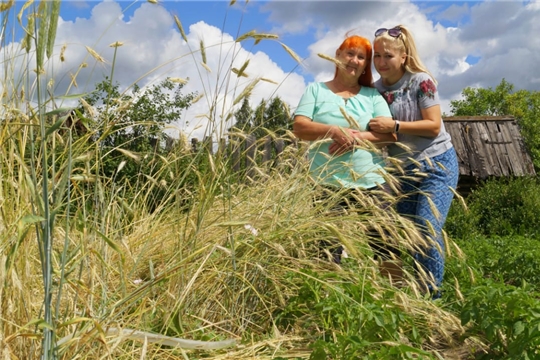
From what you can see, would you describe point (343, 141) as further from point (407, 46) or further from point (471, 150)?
point (471, 150)

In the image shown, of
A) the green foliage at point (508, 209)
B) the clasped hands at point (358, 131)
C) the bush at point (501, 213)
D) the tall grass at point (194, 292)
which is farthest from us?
the green foliage at point (508, 209)

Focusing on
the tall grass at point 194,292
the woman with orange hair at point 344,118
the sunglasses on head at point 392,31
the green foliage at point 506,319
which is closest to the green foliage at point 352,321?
the tall grass at point 194,292

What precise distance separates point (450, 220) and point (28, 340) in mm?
6350

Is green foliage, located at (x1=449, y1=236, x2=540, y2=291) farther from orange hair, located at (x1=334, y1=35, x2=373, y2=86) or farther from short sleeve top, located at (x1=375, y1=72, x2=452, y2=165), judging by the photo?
orange hair, located at (x1=334, y1=35, x2=373, y2=86)

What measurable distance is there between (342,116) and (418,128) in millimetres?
429

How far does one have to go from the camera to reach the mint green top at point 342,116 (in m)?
3.37

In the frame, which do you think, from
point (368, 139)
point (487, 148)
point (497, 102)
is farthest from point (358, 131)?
point (497, 102)

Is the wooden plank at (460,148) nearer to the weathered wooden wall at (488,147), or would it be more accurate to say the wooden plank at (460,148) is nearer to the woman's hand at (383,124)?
the weathered wooden wall at (488,147)

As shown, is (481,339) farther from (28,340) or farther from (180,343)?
(28,340)

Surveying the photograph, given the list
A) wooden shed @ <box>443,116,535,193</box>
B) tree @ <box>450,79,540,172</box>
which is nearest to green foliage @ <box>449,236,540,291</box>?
wooden shed @ <box>443,116,535,193</box>

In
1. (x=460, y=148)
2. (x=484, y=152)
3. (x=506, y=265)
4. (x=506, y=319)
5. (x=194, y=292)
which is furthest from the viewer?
(x=460, y=148)

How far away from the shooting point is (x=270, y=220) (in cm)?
305

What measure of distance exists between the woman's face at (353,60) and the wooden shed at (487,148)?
776cm

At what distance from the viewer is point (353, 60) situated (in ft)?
11.2
